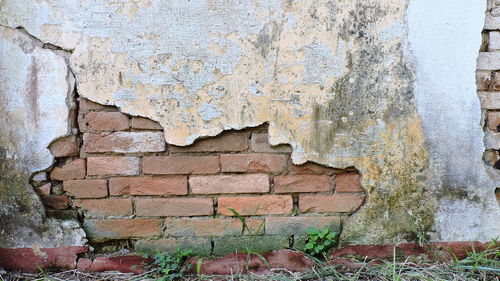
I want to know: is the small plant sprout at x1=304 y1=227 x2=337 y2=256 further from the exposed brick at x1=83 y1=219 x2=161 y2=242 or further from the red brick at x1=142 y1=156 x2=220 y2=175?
the exposed brick at x1=83 y1=219 x2=161 y2=242

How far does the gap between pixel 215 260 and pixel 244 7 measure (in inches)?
46.2

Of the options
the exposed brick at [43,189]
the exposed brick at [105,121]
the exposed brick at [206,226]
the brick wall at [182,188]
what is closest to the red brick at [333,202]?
the brick wall at [182,188]

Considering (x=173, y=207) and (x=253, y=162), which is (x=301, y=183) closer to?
(x=253, y=162)

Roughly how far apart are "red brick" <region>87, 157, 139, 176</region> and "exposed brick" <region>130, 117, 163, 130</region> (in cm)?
15

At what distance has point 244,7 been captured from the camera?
2002 mm

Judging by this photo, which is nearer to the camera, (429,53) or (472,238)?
(429,53)

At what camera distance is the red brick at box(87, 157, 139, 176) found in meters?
2.12

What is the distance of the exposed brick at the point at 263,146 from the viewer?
2.12 metres

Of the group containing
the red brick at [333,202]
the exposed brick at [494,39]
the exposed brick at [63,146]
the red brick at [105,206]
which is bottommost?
the red brick at [105,206]

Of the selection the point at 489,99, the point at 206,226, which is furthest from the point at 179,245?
the point at 489,99

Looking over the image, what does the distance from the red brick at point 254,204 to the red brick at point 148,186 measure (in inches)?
7.9

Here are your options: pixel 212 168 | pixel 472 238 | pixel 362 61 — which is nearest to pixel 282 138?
pixel 212 168

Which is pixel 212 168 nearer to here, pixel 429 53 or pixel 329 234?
pixel 329 234

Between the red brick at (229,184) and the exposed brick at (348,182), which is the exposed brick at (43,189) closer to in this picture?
the red brick at (229,184)
